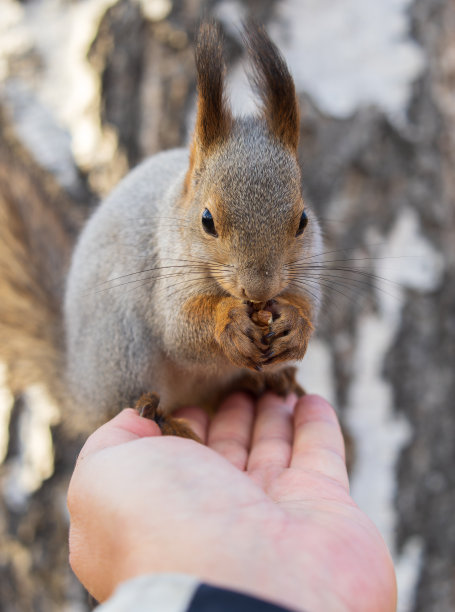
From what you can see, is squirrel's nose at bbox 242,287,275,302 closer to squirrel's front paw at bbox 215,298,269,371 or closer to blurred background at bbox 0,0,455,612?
squirrel's front paw at bbox 215,298,269,371

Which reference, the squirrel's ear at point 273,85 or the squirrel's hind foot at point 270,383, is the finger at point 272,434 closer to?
the squirrel's hind foot at point 270,383

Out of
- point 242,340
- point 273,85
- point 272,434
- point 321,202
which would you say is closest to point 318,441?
point 272,434

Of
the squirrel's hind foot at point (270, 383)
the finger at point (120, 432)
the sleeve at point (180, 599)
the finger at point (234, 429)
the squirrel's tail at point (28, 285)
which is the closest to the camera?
the sleeve at point (180, 599)

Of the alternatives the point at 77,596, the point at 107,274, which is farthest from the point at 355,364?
the point at 77,596

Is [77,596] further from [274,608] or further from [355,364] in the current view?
[274,608]

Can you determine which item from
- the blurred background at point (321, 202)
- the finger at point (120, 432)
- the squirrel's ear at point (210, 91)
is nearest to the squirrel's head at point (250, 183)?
the squirrel's ear at point (210, 91)

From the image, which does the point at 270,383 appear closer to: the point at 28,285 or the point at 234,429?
the point at 234,429

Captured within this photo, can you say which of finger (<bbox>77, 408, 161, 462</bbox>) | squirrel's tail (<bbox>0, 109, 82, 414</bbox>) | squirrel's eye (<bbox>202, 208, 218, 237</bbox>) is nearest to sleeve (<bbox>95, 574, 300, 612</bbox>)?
finger (<bbox>77, 408, 161, 462</bbox>)
